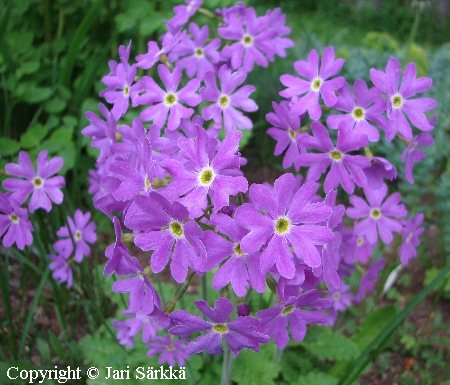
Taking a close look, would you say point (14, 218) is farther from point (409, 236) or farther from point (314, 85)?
point (409, 236)

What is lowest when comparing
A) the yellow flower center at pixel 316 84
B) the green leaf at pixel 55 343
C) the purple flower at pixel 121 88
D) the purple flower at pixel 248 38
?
the green leaf at pixel 55 343

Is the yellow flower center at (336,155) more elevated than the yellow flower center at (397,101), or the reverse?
the yellow flower center at (397,101)

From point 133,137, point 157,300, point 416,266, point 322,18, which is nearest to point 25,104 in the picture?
point 133,137

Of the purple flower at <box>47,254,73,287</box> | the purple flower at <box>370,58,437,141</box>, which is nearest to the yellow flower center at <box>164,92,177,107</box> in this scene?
the purple flower at <box>370,58,437,141</box>

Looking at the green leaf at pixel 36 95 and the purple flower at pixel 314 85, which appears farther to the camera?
the green leaf at pixel 36 95

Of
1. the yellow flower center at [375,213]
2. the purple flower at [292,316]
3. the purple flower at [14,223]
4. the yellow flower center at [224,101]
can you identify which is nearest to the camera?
the purple flower at [292,316]

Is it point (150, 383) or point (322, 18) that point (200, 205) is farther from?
point (322, 18)

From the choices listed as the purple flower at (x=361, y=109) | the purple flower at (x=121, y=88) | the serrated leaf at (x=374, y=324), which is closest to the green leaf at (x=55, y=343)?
the purple flower at (x=121, y=88)

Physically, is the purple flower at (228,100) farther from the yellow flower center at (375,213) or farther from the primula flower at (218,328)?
the yellow flower center at (375,213)
